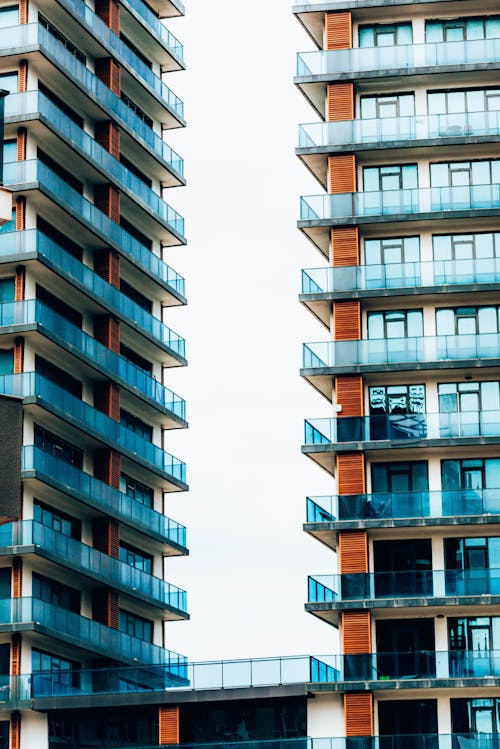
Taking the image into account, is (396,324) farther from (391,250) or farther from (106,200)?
(106,200)

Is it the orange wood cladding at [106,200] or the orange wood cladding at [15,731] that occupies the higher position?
the orange wood cladding at [106,200]

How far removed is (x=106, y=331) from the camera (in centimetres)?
6962

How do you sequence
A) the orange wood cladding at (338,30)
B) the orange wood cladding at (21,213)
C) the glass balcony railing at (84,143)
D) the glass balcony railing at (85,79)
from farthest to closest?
the glass balcony railing at (85,79), the glass balcony railing at (84,143), the orange wood cladding at (21,213), the orange wood cladding at (338,30)

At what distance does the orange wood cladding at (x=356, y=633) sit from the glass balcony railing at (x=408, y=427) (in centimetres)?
668

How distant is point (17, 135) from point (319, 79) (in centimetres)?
1284

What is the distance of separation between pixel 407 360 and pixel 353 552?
7685 millimetres

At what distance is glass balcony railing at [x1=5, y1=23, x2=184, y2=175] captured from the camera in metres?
64.8

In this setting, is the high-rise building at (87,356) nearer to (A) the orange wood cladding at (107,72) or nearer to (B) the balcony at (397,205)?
(A) the orange wood cladding at (107,72)

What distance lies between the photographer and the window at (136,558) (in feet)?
228

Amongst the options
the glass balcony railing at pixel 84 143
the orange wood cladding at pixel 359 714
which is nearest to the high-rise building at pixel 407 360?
the orange wood cladding at pixel 359 714

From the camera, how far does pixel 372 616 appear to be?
55.6m

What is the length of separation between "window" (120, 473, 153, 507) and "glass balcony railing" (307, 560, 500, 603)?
56.7 ft

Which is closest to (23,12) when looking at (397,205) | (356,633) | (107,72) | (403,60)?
(107,72)

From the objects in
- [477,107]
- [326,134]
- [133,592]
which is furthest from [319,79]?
[133,592]
